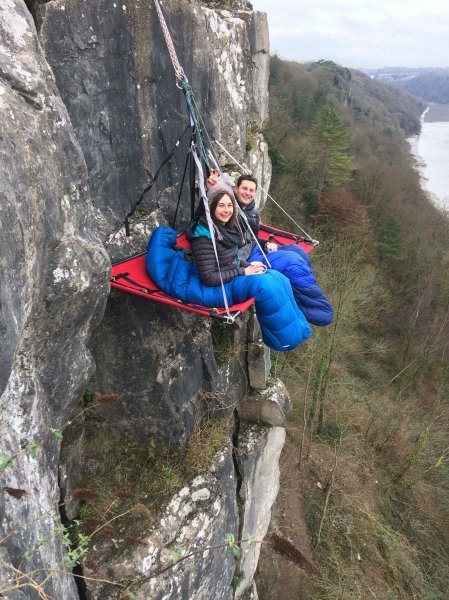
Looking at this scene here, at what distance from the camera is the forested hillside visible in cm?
1070

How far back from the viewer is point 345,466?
12992 millimetres

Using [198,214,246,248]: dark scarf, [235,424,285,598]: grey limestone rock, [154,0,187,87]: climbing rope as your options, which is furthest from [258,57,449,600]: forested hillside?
[154,0,187,87]: climbing rope

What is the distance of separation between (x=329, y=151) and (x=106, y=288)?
937 inches

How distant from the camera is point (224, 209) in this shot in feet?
14.1

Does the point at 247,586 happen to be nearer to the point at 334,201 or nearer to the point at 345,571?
the point at 345,571

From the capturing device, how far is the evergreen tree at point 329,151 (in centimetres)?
2480

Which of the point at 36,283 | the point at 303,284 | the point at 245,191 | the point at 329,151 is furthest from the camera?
the point at 329,151

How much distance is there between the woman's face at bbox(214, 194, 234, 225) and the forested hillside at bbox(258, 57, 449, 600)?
7339 mm

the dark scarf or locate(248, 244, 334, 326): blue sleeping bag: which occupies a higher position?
the dark scarf

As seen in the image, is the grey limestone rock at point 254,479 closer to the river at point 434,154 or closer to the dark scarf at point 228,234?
the dark scarf at point 228,234

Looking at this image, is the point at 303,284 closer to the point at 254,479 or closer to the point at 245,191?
the point at 245,191

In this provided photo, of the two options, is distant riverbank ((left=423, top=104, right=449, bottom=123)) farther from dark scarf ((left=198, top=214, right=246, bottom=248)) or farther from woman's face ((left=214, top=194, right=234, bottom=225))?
woman's face ((left=214, top=194, right=234, bottom=225))

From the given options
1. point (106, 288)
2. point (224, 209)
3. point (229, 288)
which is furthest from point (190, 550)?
point (224, 209)

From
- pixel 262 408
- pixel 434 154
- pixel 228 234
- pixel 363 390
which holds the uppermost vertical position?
pixel 228 234
